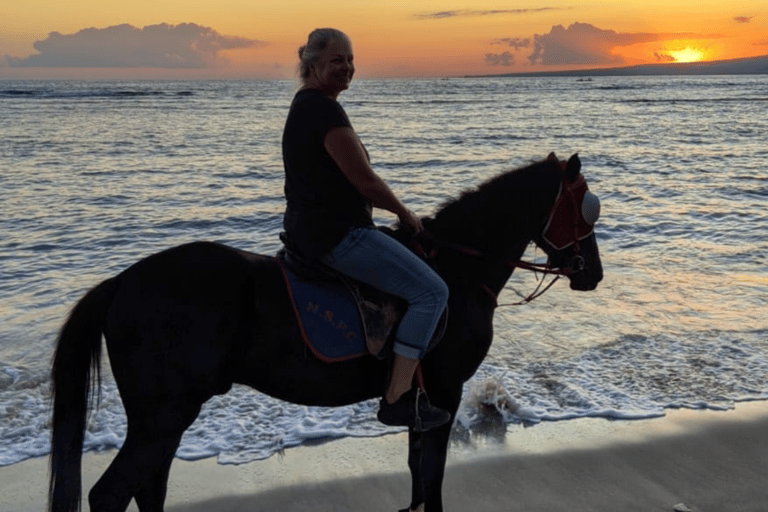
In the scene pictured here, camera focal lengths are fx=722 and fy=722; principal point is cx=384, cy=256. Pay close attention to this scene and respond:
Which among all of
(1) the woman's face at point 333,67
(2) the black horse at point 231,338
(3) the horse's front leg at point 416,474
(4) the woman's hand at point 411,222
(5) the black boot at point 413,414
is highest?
(1) the woman's face at point 333,67

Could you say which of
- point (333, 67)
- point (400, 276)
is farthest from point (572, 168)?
point (333, 67)

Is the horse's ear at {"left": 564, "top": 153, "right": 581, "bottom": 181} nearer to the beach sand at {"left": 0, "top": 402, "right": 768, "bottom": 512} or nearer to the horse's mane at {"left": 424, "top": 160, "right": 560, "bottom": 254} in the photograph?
the horse's mane at {"left": 424, "top": 160, "right": 560, "bottom": 254}

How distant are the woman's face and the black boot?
1.79 m

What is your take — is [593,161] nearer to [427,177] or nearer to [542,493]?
[427,177]

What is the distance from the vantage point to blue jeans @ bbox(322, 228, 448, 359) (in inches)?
153

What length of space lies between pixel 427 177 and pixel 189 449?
18535 millimetres

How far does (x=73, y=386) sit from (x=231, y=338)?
898mm

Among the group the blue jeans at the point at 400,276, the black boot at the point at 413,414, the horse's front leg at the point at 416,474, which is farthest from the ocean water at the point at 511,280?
the black boot at the point at 413,414

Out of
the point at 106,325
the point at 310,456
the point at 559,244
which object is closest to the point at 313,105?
the point at 106,325

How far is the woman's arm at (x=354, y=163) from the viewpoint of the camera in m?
3.68

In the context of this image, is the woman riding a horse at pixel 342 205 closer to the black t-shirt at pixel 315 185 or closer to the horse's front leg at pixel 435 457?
the black t-shirt at pixel 315 185

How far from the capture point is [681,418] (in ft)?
20.5

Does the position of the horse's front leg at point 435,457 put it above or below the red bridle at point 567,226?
below

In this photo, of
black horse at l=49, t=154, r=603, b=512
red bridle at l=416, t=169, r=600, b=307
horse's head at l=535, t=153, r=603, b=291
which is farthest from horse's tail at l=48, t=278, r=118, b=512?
horse's head at l=535, t=153, r=603, b=291
